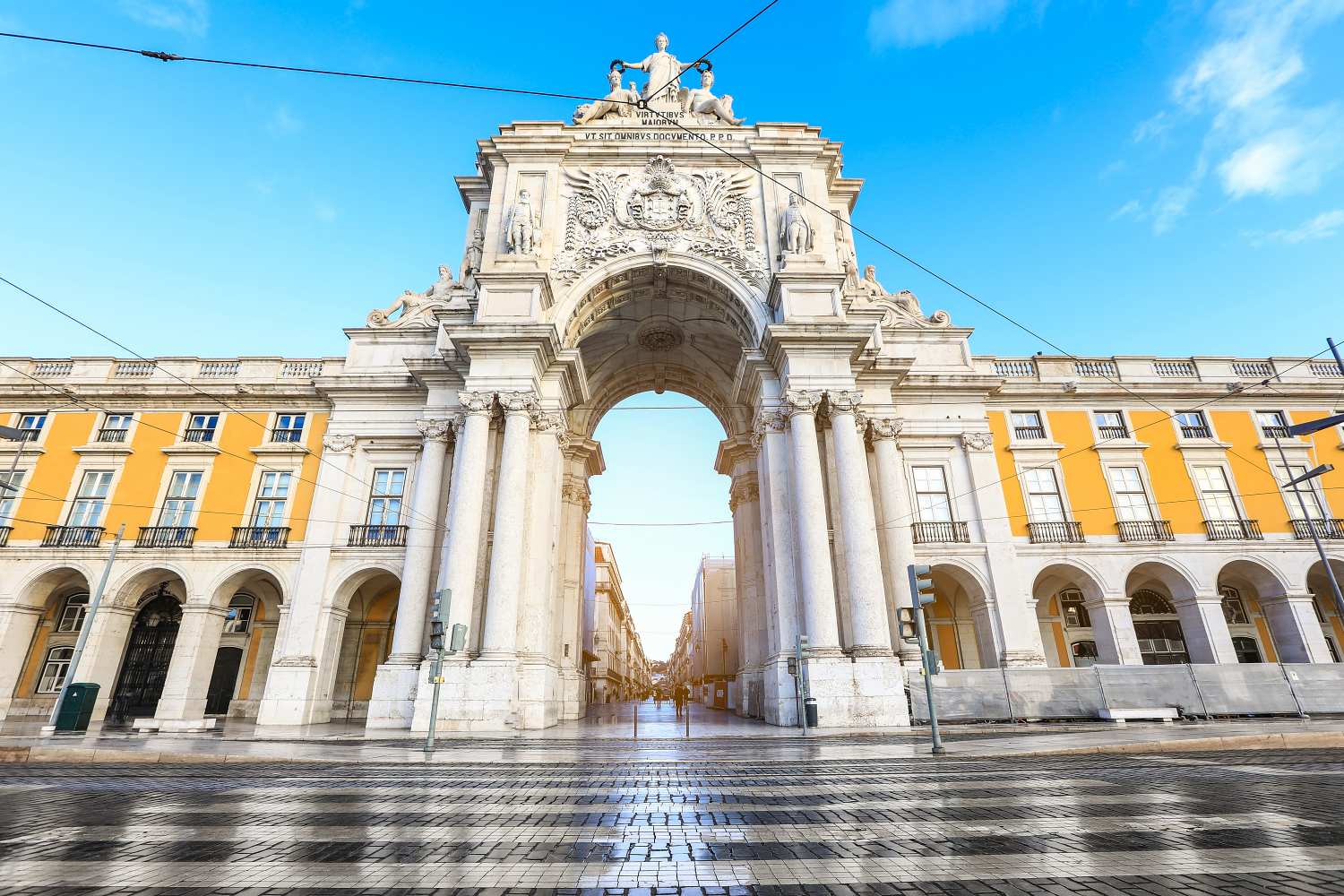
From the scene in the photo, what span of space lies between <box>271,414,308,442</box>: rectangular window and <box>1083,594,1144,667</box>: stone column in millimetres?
30884

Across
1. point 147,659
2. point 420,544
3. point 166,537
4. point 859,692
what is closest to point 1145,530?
point 859,692

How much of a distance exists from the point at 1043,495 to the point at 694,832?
2375 centimetres

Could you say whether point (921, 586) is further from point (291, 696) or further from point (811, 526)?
point (291, 696)

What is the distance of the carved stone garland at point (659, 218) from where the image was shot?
2356 centimetres

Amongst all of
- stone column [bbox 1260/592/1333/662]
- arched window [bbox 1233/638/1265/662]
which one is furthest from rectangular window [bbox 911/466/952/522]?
stone column [bbox 1260/592/1333/662]

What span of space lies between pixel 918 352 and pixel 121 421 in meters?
32.3

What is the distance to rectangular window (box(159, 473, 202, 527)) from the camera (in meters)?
23.9

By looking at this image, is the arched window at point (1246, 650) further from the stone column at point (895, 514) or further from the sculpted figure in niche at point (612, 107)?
the sculpted figure in niche at point (612, 107)

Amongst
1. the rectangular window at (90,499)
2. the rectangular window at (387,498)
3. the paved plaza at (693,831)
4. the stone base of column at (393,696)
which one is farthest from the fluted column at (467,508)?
the rectangular window at (90,499)

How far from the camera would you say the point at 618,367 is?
96.4 ft

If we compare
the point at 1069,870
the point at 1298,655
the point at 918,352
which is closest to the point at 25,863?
the point at 1069,870

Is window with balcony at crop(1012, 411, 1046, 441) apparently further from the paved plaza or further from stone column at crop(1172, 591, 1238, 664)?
the paved plaza

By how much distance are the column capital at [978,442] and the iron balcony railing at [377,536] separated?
21065 millimetres

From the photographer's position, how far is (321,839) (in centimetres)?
486
